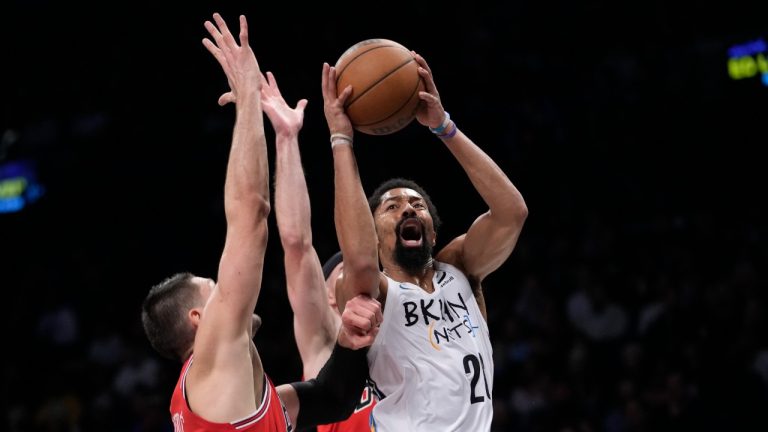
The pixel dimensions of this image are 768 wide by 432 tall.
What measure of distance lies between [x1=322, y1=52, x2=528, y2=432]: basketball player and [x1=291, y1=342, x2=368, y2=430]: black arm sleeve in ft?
0.25

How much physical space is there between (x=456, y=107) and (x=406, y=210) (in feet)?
18.0

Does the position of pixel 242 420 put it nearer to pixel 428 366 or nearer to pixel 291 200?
pixel 428 366

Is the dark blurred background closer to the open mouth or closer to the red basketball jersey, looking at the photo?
the open mouth

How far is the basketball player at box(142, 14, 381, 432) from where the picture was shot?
313 centimetres

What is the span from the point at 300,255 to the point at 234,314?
932mm

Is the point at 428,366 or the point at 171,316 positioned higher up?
the point at 171,316

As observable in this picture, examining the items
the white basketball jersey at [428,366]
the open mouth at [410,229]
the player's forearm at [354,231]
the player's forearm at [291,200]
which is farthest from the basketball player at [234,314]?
the open mouth at [410,229]

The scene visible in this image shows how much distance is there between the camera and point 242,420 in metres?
3.18

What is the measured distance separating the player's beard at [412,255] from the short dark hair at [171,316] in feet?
2.99

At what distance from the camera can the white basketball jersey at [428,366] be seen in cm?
367

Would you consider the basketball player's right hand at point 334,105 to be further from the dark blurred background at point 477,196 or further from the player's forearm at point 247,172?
the dark blurred background at point 477,196

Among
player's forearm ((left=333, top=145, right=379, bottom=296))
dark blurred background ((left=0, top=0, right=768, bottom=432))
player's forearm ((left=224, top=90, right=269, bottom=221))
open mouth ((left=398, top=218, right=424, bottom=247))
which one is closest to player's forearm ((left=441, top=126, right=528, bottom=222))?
open mouth ((left=398, top=218, right=424, bottom=247))

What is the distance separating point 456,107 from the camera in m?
9.45

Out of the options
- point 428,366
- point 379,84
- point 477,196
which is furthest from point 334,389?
point 477,196
